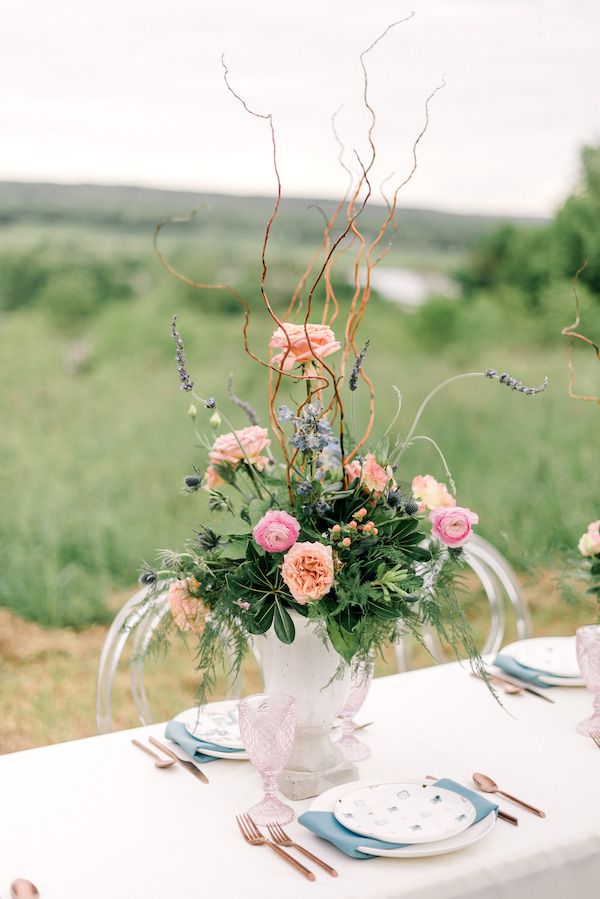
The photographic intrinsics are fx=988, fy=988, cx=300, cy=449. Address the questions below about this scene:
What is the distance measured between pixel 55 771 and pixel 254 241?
3646 millimetres

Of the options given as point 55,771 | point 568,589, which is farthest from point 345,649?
point 568,589

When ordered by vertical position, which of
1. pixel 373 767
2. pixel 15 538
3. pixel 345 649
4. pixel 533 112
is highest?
pixel 533 112

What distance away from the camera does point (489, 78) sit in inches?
168

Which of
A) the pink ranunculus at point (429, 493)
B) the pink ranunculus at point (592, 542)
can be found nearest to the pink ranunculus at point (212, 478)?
the pink ranunculus at point (429, 493)

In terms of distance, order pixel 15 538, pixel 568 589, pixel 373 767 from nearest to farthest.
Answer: pixel 373 767 → pixel 568 589 → pixel 15 538

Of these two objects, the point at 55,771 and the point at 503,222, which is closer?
the point at 55,771

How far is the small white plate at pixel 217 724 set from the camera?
4.50 feet

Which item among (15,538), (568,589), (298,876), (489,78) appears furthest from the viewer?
(489,78)

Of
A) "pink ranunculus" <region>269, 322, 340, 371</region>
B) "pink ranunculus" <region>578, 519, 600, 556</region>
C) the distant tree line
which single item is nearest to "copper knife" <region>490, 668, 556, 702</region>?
"pink ranunculus" <region>578, 519, 600, 556</region>

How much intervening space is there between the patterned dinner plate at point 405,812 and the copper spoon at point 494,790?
0.21 feet

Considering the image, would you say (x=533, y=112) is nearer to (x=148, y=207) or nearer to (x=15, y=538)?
(x=148, y=207)

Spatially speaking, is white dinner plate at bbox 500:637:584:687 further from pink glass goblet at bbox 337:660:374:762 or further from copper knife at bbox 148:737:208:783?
copper knife at bbox 148:737:208:783

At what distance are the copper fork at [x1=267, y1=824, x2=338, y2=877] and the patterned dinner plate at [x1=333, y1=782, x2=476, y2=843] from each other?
5 centimetres

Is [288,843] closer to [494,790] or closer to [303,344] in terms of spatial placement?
[494,790]
